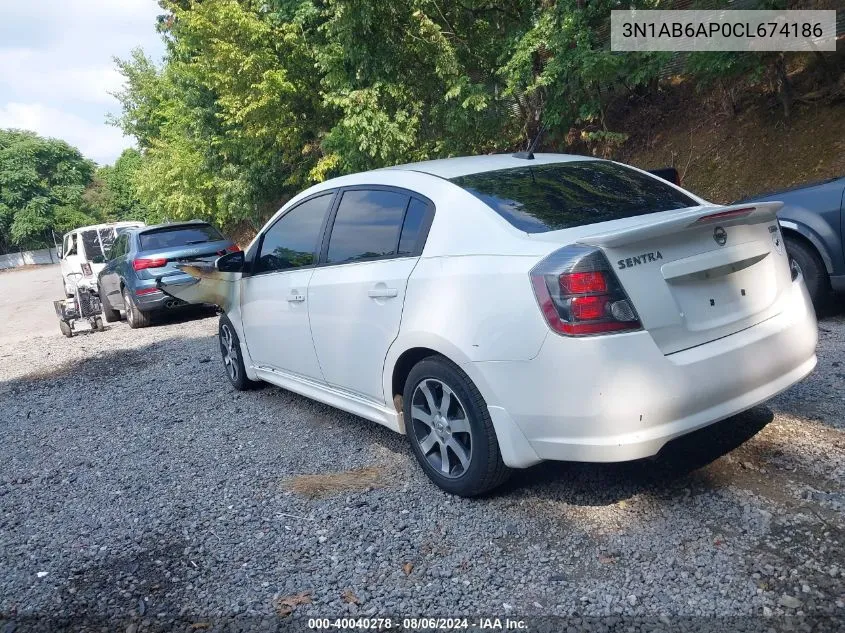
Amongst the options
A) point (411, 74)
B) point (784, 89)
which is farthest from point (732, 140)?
point (411, 74)

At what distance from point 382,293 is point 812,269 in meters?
4.15

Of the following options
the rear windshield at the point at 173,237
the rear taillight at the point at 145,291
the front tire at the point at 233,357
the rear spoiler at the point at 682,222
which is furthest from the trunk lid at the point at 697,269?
the rear windshield at the point at 173,237

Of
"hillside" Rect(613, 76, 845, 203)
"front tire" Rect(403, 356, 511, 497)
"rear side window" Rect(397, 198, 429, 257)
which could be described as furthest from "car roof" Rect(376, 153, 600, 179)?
"hillside" Rect(613, 76, 845, 203)

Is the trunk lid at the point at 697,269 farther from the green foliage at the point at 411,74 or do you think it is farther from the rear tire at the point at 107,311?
the rear tire at the point at 107,311

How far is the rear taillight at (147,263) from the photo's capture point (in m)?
10.4

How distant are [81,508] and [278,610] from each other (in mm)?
1887

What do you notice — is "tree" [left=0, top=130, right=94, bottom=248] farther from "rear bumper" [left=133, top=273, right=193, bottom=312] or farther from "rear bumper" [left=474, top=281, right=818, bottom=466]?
"rear bumper" [left=474, top=281, right=818, bottom=466]

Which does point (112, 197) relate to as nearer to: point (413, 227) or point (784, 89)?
point (784, 89)

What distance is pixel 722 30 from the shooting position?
9.11m

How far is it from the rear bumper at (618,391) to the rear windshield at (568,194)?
2.15ft

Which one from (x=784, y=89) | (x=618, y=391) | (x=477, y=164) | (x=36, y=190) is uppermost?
(x=36, y=190)

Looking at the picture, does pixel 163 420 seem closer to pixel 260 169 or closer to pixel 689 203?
pixel 689 203

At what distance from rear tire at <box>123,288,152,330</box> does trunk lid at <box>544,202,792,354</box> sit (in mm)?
9380

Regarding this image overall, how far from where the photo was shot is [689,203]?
12.0 ft
